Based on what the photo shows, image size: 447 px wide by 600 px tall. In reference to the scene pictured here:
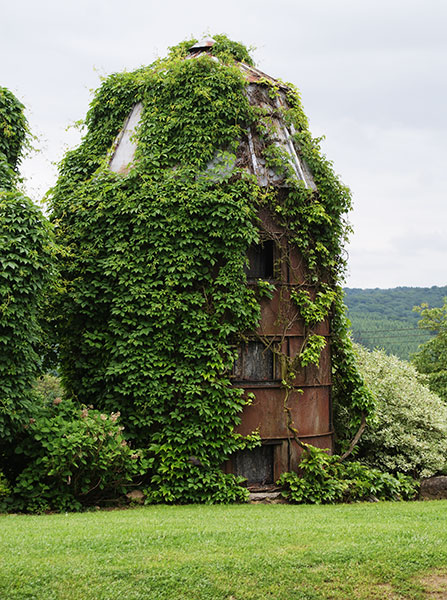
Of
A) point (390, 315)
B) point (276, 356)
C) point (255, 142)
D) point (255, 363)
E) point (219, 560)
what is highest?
point (390, 315)

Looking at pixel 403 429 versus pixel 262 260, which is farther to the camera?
pixel 403 429

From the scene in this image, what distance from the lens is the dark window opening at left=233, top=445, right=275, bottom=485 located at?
14.2 metres

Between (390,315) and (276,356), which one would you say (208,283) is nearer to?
(276,356)

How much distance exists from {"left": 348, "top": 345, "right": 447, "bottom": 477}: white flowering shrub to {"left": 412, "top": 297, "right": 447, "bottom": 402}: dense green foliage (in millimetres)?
17227

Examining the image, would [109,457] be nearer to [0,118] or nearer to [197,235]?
[197,235]

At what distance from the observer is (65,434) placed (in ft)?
39.7

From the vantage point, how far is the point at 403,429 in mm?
16797

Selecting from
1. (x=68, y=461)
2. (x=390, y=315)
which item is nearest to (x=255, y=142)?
(x=68, y=461)

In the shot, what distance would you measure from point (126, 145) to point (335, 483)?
9726 mm

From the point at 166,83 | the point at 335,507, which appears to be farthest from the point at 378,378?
the point at 166,83

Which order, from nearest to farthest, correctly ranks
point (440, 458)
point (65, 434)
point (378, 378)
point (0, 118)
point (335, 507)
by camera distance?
1. point (65, 434)
2. point (335, 507)
3. point (0, 118)
4. point (440, 458)
5. point (378, 378)

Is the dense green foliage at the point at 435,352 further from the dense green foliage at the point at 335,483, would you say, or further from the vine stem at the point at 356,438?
the dense green foliage at the point at 335,483

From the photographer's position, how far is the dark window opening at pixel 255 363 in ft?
47.2

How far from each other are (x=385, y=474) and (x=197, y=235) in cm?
730
